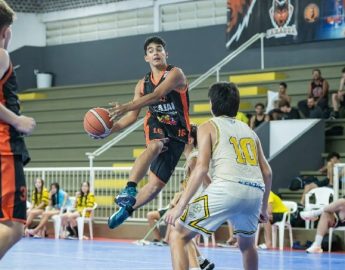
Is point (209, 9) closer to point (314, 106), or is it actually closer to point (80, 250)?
point (314, 106)

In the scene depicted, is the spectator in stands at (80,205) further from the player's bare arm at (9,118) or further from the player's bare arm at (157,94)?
the player's bare arm at (9,118)

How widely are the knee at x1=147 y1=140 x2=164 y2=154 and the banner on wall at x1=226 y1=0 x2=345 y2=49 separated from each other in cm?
1121

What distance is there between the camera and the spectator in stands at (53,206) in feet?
54.2

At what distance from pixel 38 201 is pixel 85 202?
1321 mm

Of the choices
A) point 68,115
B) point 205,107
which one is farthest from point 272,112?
point 68,115

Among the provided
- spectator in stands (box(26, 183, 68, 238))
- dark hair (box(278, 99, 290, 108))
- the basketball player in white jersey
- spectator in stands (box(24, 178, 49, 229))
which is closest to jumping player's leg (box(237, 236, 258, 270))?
the basketball player in white jersey

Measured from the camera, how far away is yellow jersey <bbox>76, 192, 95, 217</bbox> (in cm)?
1600

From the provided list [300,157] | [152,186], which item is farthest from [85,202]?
[152,186]

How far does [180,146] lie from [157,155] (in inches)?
10.4

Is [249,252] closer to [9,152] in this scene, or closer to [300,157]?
[9,152]

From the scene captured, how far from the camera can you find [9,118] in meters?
4.81

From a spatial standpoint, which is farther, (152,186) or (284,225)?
(284,225)

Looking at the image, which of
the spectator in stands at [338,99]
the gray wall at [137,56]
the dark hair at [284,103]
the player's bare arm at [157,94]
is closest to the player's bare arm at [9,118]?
the player's bare arm at [157,94]

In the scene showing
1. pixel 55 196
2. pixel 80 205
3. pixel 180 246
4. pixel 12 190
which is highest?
pixel 12 190
